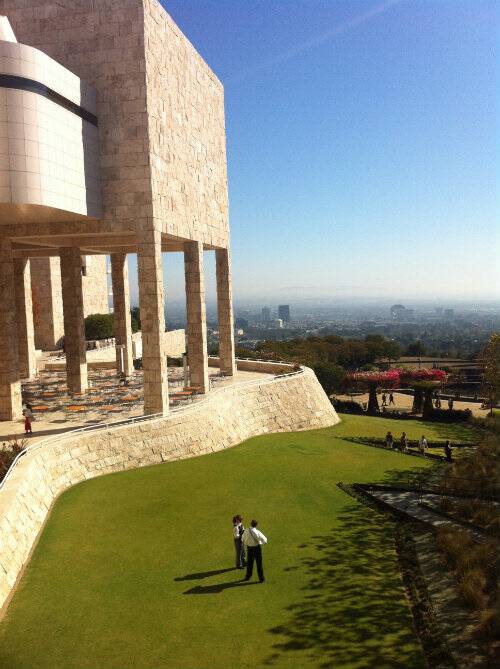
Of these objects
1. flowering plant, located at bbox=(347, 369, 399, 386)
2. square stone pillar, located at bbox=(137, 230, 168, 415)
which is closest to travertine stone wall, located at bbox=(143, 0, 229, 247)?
square stone pillar, located at bbox=(137, 230, 168, 415)

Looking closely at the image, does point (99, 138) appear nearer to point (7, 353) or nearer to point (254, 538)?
point (7, 353)

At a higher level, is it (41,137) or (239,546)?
(41,137)

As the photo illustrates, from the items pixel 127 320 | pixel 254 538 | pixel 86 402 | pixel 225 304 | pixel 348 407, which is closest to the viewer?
pixel 254 538

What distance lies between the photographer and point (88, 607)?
13930mm

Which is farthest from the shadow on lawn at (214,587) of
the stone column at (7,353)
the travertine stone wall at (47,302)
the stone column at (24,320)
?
the travertine stone wall at (47,302)

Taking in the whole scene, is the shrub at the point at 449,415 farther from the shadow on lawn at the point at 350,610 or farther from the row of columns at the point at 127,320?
the shadow on lawn at the point at 350,610

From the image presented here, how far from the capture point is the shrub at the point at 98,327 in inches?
2459

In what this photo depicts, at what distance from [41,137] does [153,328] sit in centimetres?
1010

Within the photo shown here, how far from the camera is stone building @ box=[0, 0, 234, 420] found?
23.6m

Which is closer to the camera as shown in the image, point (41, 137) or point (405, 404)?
point (41, 137)

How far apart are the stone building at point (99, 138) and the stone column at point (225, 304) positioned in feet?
23.4

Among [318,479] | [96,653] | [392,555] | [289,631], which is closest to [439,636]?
[289,631]

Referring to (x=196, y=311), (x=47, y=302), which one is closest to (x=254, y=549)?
(x=196, y=311)

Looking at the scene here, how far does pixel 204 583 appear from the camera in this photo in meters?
14.9
